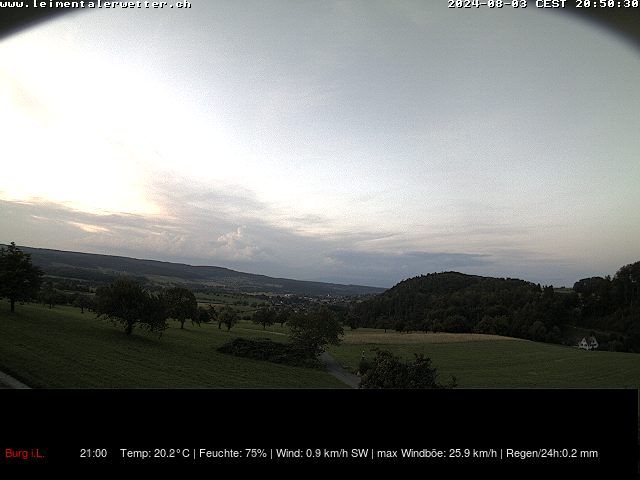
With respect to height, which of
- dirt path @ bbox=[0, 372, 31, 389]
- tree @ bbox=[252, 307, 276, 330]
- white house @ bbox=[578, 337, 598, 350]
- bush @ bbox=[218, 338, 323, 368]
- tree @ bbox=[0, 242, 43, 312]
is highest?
tree @ bbox=[0, 242, 43, 312]

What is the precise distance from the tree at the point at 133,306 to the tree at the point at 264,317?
374 centimetres

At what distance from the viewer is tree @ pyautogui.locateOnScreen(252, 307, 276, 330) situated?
13.2 meters

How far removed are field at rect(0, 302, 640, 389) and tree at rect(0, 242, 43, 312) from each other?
43 cm

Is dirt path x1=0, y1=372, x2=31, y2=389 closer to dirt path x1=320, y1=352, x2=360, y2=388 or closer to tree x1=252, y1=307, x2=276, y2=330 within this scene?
dirt path x1=320, y1=352, x2=360, y2=388

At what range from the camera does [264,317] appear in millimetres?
13789

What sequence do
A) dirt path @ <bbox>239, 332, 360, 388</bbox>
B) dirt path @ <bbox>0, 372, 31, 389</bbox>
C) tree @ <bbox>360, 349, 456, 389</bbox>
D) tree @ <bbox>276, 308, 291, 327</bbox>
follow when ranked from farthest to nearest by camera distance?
tree @ <bbox>276, 308, 291, 327</bbox> < dirt path @ <bbox>239, 332, 360, 388</bbox> < tree @ <bbox>360, 349, 456, 389</bbox> < dirt path @ <bbox>0, 372, 31, 389</bbox>

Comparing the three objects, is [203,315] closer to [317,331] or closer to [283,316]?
[283,316]

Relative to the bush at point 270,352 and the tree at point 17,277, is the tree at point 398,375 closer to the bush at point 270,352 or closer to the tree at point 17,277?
the bush at point 270,352

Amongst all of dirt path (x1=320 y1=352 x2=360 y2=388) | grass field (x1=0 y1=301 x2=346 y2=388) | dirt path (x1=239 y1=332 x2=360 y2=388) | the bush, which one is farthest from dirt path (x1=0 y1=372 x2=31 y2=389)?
dirt path (x1=320 y1=352 x2=360 y2=388)
